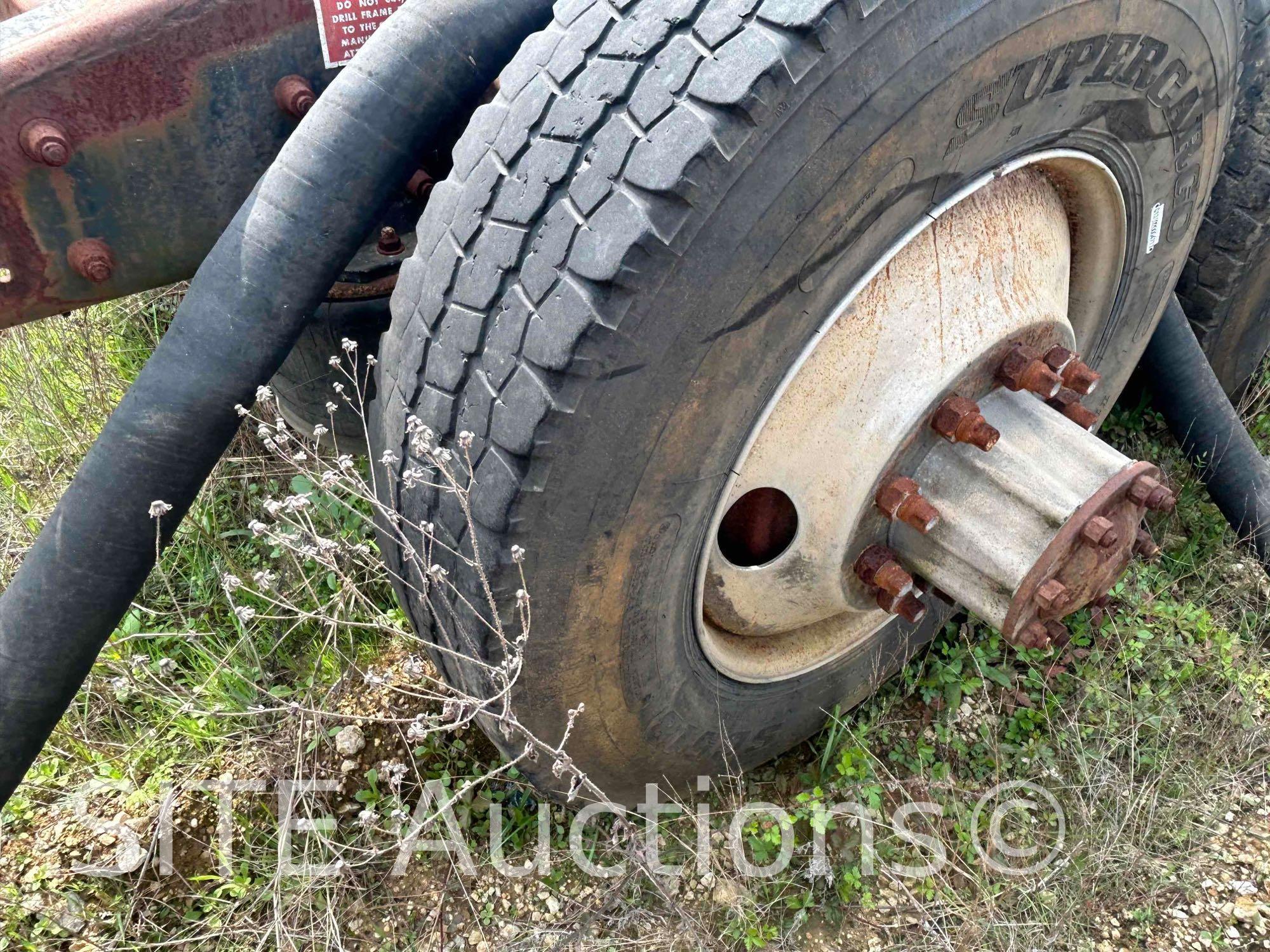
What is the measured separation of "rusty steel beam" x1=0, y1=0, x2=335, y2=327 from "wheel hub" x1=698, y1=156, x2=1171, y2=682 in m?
1.04

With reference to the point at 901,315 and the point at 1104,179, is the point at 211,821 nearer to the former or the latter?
the point at 901,315

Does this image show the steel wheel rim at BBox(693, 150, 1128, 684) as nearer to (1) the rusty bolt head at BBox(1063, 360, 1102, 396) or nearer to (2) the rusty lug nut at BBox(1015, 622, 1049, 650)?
(1) the rusty bolt head at BBox(1063, 360, 1102, 396)

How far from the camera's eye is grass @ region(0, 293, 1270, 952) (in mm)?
1868

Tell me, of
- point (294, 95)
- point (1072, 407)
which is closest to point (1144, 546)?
point (1072, 407)

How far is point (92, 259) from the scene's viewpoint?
1.67 metres

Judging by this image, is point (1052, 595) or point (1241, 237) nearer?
point (1052, 595)

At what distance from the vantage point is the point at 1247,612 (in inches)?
95.0

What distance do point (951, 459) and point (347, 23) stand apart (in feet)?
4.21

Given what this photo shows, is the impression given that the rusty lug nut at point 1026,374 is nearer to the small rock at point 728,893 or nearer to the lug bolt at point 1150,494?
the lug bolt at point 1150,494

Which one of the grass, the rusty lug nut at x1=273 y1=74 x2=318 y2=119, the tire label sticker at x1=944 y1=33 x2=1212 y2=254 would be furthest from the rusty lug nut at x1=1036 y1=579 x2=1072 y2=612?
the rusty lug nut at x1=273 y1=74 x2=318 y2=119

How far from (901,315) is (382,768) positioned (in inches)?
53.2

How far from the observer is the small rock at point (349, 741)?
82.1 inches

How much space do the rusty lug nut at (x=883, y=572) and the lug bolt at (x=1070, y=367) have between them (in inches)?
17.4

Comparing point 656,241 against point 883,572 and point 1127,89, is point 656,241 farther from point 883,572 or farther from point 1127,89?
point 1127,89
